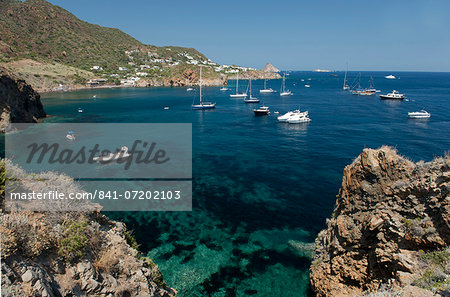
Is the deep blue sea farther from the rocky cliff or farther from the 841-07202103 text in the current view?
the rocky cliff

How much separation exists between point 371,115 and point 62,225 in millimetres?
72058

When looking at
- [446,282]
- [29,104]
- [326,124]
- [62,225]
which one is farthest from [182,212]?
[29,104]

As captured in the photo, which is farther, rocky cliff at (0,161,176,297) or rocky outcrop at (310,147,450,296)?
rocky outcrop at (310,147,450,296)

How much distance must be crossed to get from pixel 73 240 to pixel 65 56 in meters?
172

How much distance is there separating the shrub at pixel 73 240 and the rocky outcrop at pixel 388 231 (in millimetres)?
10089

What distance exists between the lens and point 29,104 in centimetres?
5247

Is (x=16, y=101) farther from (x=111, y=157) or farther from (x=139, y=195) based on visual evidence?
(x=139, y=195)

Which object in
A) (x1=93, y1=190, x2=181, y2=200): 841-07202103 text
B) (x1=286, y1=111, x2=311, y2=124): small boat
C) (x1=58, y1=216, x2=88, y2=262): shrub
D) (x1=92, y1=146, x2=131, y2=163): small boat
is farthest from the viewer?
(x1=286, y1=111, x2=311, y2=124): small boat

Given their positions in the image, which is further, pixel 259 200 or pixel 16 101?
pixel 16 101

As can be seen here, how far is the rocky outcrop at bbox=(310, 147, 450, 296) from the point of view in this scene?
8.60m

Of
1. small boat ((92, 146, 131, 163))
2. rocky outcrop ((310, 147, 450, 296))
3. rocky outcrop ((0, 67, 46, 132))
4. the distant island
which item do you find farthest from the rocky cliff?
the distant island

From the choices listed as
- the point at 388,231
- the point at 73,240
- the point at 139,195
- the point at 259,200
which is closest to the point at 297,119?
the point at 259,200

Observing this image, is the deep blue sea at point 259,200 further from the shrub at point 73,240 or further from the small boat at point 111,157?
the small boat at point 111,157

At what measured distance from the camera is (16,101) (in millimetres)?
48125
